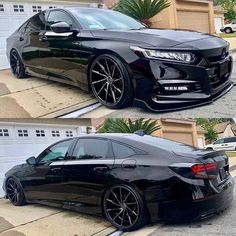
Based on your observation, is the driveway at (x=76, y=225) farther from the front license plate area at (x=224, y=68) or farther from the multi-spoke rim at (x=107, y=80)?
the front license plate area at (x=224, y=68)

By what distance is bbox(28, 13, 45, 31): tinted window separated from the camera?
809 cm

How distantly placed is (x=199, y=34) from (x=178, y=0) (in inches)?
413

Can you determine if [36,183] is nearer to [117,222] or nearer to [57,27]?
[117,222]

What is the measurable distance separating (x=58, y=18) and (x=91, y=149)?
2804mm

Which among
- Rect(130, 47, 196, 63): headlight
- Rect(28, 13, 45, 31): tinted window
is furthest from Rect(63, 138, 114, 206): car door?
Rect(28, 13, 45, 31): tinted window

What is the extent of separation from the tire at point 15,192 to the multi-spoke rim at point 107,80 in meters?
2.64

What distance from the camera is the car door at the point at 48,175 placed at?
6.59 metres

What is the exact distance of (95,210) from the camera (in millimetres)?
5902

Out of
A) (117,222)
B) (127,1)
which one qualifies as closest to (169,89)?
(117,222)

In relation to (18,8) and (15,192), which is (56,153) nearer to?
(15,192)

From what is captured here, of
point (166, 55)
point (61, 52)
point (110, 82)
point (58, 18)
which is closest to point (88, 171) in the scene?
point (110, 82)

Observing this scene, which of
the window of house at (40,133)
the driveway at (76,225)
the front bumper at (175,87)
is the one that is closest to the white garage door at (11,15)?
the window of house at (40,133)

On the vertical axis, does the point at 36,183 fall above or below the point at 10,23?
below

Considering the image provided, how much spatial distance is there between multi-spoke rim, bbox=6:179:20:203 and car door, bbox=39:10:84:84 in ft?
7.26
